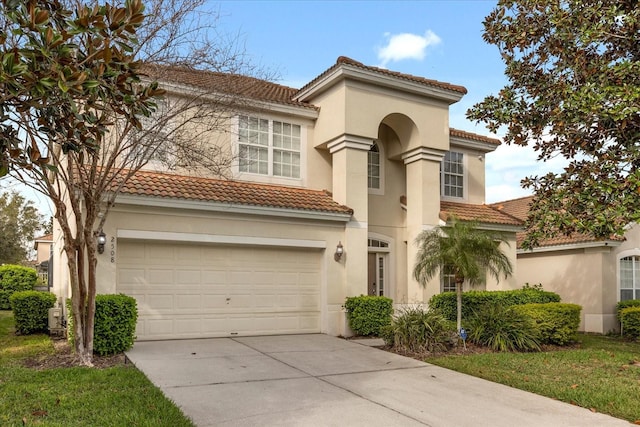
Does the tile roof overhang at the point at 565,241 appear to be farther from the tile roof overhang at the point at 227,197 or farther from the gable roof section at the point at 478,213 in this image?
the tile roof overhang at the point at 227,197

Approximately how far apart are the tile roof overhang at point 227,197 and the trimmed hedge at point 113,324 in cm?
243

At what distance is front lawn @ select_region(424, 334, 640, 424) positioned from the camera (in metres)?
7.91

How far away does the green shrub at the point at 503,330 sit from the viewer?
40.2 feet

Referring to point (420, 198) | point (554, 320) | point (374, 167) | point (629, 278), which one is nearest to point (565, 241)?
point (629, 278)

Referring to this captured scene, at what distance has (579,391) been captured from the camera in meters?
8.45

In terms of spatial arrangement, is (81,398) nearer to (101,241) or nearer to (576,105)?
(101,241)

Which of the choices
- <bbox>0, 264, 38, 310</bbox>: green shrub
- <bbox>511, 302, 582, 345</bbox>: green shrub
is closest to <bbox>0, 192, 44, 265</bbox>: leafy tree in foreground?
<bbox>0, 264, 38, 310</bbox>: green shrub

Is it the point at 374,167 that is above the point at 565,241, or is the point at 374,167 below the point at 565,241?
above

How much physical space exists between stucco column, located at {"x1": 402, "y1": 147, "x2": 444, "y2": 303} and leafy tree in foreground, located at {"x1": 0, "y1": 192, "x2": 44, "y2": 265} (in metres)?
29.9

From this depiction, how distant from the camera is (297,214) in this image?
1379 centimetres

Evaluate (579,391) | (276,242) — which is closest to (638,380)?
(579,391)

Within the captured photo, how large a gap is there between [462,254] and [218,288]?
6164 millimetres

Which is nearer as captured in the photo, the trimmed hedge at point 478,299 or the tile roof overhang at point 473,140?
the trimmed hedge at point 478,299

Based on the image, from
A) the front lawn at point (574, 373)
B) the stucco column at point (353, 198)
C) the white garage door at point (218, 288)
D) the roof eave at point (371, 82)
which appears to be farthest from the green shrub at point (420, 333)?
the roof eave at point (371, 82)
